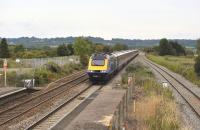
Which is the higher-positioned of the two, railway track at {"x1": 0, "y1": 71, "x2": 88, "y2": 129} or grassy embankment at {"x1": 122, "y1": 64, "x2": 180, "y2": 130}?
grassy embankment at {"x1": 122, "y1": 64, "x2": 180, "y2": 130}

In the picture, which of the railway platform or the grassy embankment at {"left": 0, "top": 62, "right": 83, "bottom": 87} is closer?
the railway platform

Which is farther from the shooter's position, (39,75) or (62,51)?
(62,51)

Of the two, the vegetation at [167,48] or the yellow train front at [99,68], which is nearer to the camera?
the yellow train front at [99,68]

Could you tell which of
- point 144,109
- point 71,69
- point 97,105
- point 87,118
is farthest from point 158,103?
point 71,69

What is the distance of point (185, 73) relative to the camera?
52.1 metres

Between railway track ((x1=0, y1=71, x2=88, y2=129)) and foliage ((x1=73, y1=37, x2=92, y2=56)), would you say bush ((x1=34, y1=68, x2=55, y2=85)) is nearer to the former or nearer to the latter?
railway track ((x1=0, y1=71, x2=88, y2=129))

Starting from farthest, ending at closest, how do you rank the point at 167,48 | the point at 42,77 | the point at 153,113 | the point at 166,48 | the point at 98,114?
the point at 166,48
the point at 167,48
the point at 42,77
the point at 98,114
the point at 153,113

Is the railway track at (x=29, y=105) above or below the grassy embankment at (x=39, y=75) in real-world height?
below

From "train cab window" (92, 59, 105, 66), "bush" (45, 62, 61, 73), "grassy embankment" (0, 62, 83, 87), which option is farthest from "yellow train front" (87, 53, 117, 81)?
"bush" (45, 62, 61, 73)

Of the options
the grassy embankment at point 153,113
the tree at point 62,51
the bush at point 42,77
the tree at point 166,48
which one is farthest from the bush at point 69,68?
the tree at point 166,48

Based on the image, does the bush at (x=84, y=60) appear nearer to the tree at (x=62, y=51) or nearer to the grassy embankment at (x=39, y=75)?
the grassy embankment at (x=39, y=75)

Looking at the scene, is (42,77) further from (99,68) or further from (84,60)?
(84,60)

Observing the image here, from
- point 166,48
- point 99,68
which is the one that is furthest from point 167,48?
point 99,68

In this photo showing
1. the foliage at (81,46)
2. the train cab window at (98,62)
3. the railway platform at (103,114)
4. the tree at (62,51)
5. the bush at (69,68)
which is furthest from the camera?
the tree at (62,51)
